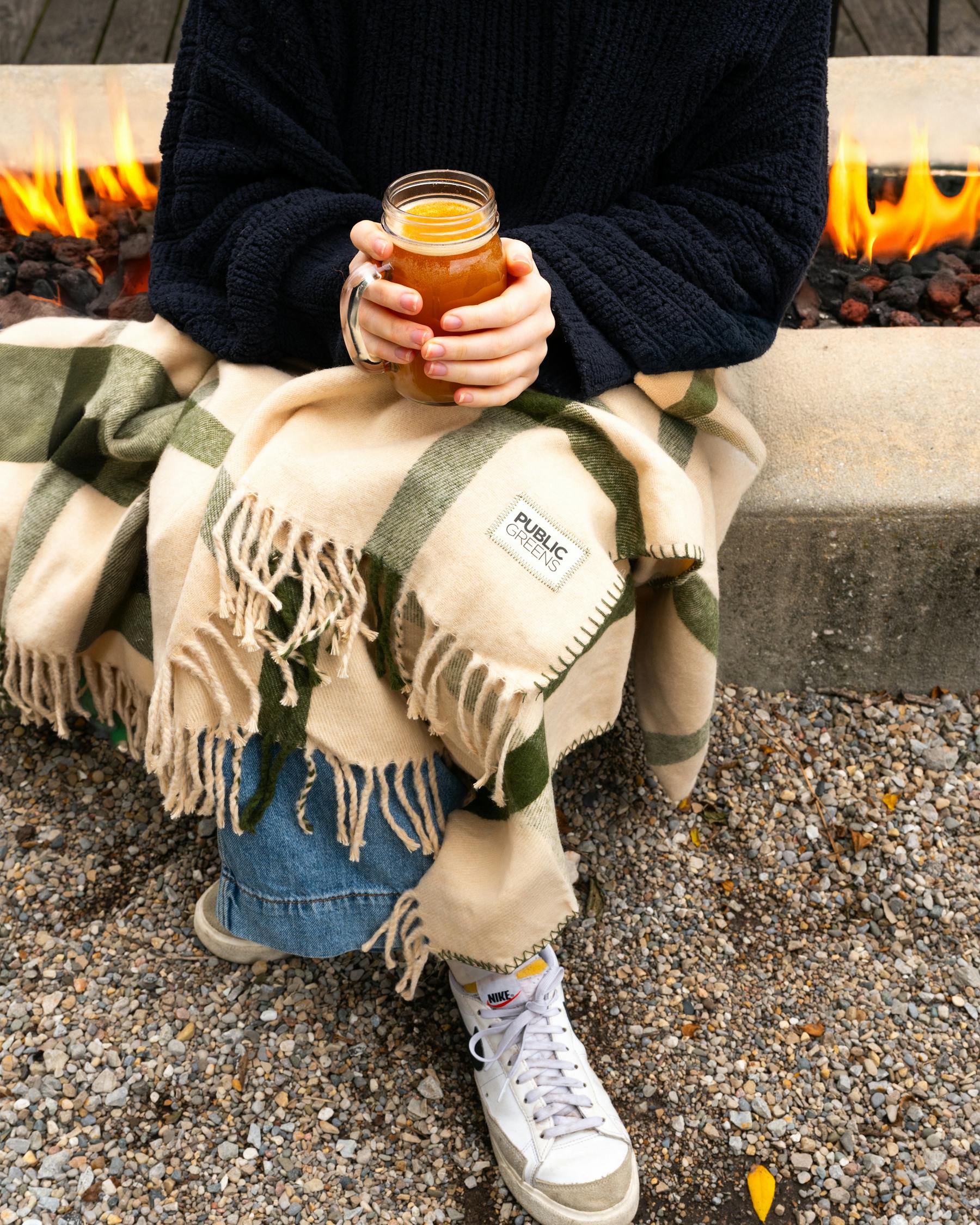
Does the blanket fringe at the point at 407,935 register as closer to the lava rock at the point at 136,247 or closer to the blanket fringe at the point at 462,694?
the blanket fringe at the point at 462,694

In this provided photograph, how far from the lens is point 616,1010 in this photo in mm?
1729

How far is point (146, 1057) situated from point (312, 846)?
524 mm

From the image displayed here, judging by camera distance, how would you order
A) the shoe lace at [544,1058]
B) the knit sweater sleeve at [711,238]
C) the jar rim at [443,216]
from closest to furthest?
the jar rim at [443,216] < the knit sweater sleeve at [711,238] < the shoe lace at [544,1058]

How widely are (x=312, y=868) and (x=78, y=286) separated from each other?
177 centimetres

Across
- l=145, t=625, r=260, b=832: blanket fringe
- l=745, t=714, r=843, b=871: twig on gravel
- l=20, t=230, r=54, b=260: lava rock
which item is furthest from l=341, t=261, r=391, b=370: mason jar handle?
l=20, t=230, r=54, b=260: lava rock

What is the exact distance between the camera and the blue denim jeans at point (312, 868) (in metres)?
1.43

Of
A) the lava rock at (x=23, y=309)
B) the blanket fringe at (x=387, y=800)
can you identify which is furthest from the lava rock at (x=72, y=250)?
the blanket fringe at (x=387, y=800)

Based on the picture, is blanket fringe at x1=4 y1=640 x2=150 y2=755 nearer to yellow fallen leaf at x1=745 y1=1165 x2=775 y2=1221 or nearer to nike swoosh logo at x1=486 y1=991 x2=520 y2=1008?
nike swoosh logo at x1=486 y1=991 x2=520 y2=1008

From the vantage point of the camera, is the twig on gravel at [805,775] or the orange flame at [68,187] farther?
the orange flame at [68,187]

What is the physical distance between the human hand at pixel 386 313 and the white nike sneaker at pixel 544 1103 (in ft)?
3.01

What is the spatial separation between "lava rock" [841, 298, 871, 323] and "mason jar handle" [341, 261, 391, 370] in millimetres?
1475

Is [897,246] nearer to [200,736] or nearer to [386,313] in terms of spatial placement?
[386,313]

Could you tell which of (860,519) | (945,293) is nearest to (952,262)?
(945,293)

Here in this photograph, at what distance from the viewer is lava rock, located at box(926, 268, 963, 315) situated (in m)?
2.42
